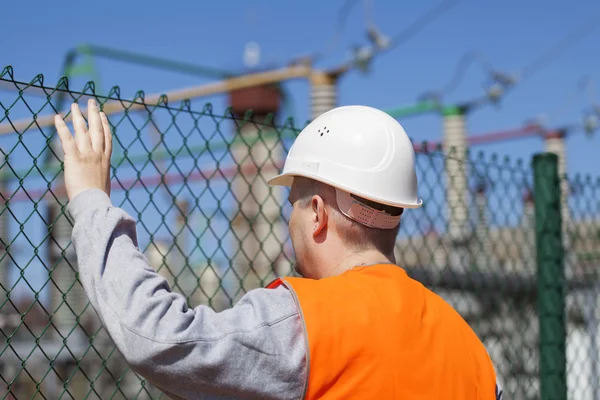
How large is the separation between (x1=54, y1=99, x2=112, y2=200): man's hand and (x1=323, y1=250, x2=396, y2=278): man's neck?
641mm

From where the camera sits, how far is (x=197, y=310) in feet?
6.10

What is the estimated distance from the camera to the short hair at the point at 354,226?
6.92 feet

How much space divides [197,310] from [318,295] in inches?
11.4

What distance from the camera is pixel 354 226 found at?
2.11m

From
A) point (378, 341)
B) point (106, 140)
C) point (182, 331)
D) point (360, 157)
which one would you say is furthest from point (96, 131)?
point (378, 341)

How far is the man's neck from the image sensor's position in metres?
2.10

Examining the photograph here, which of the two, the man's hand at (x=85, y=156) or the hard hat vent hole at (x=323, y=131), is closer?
the man's hand at (x=85, y=156)

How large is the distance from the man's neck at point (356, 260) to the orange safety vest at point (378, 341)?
0.04m

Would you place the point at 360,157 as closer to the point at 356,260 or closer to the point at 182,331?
the point at 356,260

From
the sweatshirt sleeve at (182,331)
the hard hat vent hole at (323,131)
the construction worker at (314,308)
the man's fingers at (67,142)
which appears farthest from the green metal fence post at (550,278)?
the man's fingers at (67,142)

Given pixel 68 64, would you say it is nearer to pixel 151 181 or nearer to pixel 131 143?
pixel 151 181

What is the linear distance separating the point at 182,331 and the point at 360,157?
0.74 meters

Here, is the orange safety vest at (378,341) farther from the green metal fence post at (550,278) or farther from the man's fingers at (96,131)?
the green metal fence post at (550,278)

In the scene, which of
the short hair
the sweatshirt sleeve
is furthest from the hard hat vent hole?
the sweatshirt sleeve
